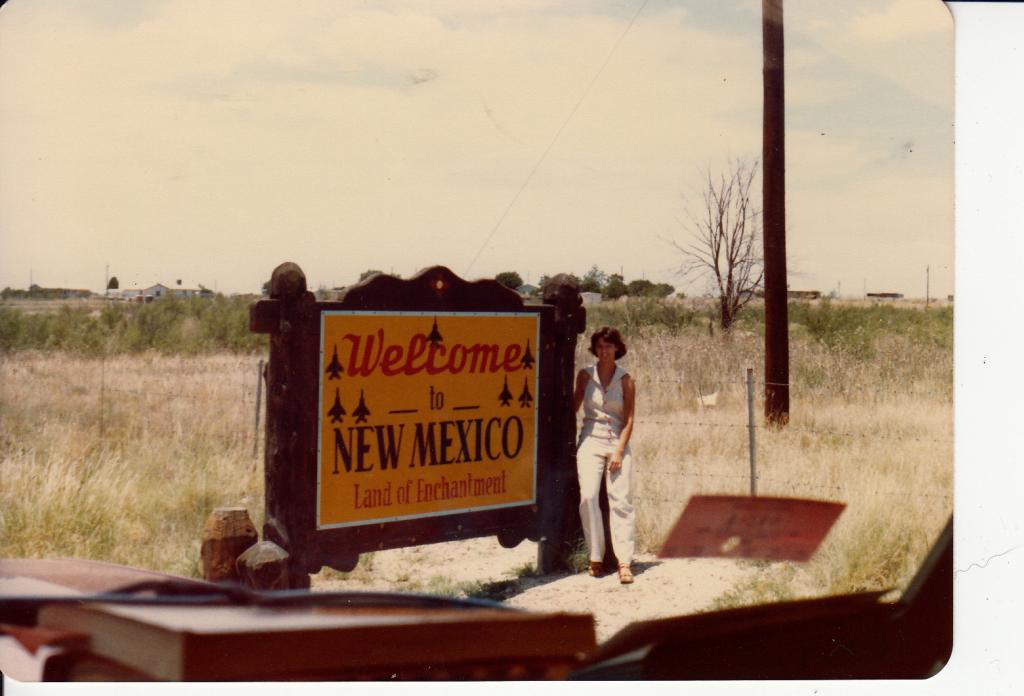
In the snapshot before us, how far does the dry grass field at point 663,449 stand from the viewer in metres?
3.35

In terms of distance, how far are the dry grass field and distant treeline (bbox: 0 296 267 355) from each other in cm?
17

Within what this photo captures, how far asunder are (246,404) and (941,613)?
17.6 ft

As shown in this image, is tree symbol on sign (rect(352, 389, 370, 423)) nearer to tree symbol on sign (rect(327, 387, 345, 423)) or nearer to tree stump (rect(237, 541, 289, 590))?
tree symbol on sign (rect(327, 387, 345, 423))

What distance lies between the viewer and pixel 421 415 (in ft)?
11.8

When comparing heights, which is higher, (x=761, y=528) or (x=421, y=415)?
(x=421, y=415)

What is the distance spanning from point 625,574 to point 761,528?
3.63ft

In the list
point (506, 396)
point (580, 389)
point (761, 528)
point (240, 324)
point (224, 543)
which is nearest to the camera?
point (761, 528)

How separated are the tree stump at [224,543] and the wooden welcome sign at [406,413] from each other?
33 centimetres

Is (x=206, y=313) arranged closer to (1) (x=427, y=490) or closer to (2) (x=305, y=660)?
(1) (x=427, y=490)

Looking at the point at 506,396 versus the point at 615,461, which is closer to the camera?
the point at 506,396

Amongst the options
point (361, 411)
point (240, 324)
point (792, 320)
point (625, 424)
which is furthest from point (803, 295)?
point (240, 324)

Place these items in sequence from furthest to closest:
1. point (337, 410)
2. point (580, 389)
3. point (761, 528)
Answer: point (580, 389) < point (337, 410) < point (761, 528)

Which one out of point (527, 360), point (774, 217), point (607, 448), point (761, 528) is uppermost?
point (774, 217)

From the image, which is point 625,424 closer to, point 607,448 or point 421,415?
point 607,448
